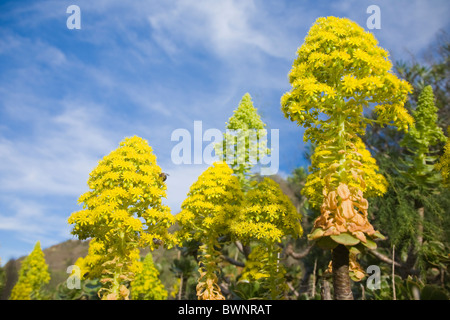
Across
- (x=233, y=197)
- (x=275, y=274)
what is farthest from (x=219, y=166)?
(x=275, y=274)

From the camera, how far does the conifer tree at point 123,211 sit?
8445mm

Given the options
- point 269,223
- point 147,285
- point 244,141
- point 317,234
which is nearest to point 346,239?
point 317,234

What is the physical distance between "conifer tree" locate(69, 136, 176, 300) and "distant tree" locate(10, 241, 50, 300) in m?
16.6

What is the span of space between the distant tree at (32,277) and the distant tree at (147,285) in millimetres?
8938

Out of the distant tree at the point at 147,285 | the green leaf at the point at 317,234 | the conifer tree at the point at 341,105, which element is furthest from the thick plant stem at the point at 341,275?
the distant tree at the point at 147,285

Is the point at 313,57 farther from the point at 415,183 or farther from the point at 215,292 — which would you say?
the point at 415,183

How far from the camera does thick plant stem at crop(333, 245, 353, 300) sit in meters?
5.29

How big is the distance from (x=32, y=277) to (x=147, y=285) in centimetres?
1005

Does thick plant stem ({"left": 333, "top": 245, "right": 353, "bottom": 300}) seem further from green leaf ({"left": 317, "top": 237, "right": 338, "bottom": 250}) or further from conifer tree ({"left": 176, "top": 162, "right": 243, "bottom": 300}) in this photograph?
conifer tree ({"left": 176, "top": 162, "right": 243, "bottom": 300})

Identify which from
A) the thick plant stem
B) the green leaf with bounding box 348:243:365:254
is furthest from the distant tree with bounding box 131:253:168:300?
the green leaf with bounding box 348:243:365:254

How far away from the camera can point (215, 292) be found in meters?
9.34

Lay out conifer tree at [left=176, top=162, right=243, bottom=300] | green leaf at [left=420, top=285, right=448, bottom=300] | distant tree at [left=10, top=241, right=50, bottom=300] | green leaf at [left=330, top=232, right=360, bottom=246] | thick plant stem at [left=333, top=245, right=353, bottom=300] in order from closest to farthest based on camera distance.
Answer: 1. green leaf at [left=330, top=232, right=360, bottom=246]
2. thick plant stem at [left=333, top=245, right=353, bottom=300]
3. green leaf at [left=420, top=285, right=448, bottom=300]
4. conifer tree at [left=176, top=162, right=243, bottom=300]
5. distant tree at [left=10, top=241, right=50, bottom=300]

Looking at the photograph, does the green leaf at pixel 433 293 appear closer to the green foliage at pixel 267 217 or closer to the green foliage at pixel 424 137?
the green foliage at pixel 267 217
